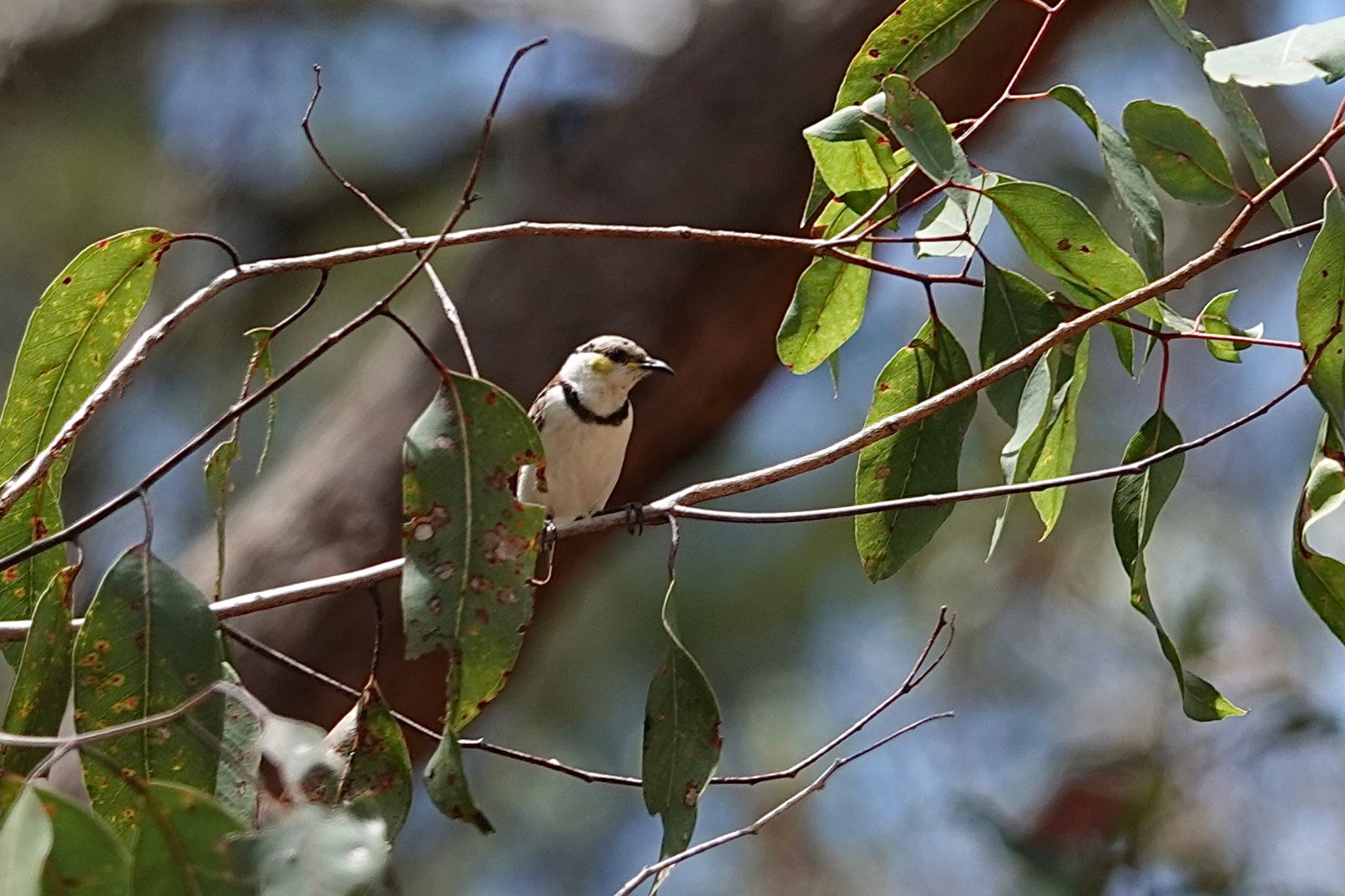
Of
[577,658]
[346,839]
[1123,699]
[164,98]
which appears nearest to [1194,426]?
[1123,699]

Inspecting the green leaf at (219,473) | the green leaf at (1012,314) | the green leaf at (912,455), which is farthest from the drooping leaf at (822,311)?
the green leaf at (219,473)

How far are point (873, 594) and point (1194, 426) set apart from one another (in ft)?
5.39

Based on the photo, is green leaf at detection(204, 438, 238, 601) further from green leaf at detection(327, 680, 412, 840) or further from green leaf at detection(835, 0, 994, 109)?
green leaf at detection(835, 0, 994, 109)

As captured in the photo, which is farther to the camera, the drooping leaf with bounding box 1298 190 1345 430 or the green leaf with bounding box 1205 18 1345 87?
the drooping leaf with bounding box 1298 190 1345 430

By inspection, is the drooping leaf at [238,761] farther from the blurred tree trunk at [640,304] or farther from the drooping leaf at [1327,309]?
the blurred tree trunk at [640,304]

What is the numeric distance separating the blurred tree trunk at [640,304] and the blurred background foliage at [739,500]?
0.58 metres

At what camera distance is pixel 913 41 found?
6.54 feet

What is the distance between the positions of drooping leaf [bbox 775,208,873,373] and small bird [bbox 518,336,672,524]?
4.36ft

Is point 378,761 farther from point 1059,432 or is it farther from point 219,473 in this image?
point 1059,432

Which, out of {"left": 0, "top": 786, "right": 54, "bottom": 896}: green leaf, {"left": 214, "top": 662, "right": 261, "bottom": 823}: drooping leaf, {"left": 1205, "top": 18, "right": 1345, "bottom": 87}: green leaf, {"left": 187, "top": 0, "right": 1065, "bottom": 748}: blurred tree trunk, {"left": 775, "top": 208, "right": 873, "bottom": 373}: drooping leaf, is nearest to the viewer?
{"left": 0, "top": 786, "right": 54, "bottom": 896}: green leaf

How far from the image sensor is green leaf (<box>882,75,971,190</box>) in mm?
1654

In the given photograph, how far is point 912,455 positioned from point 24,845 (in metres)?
1.29

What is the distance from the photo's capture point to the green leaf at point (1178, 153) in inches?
71.0

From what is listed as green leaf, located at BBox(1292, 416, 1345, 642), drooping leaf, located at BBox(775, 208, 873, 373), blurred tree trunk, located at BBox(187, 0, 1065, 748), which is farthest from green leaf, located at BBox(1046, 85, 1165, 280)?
blurred tree trunk, located at BBox(187, 0, 1065, 748)
